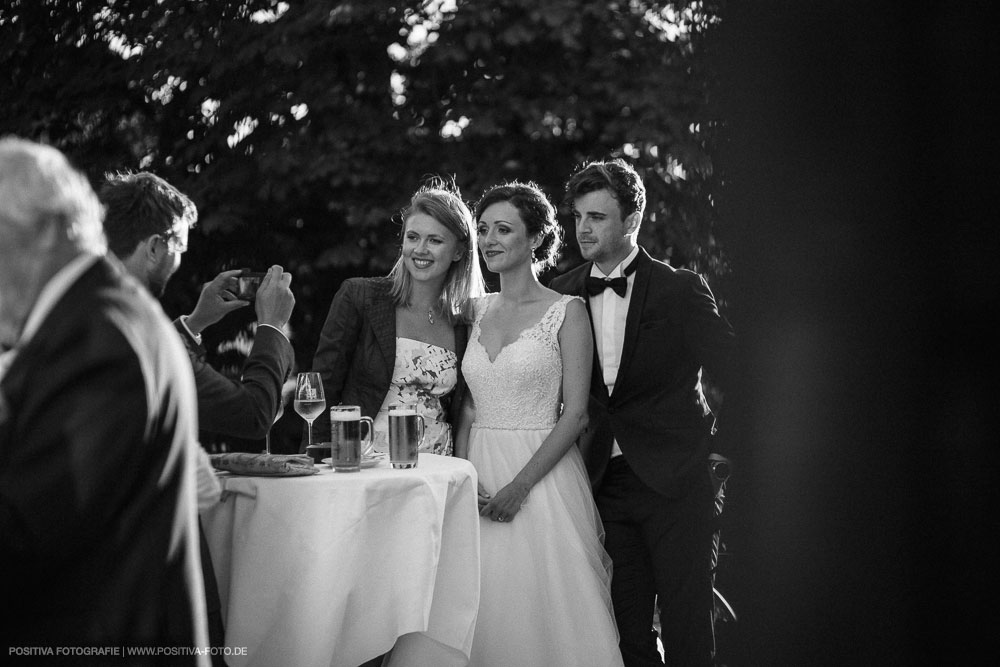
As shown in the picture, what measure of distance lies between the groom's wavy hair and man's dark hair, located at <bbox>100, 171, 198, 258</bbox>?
1.34 m

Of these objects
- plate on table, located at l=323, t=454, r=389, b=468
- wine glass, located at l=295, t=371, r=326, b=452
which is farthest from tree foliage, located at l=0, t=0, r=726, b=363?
wine glass, located at l=295, t=371, r=326, b=452

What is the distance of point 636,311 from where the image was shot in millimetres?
3668

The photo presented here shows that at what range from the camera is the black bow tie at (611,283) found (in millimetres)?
3703

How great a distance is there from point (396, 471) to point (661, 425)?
1.22 m

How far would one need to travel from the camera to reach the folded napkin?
104 inches

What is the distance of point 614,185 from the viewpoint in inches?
147

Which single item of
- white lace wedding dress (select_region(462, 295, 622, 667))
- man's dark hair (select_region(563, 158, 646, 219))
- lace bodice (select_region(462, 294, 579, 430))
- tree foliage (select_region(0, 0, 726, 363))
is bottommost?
white lace wedding dress (select_region(462, 295, 622, 667))

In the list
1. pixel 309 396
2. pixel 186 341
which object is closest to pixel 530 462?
pixel 309 396

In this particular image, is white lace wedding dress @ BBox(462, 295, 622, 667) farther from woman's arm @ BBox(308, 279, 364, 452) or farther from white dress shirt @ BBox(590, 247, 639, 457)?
woman's arm @ BBox(308, 279, 364, 452)

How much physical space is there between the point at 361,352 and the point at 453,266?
1.67 ft

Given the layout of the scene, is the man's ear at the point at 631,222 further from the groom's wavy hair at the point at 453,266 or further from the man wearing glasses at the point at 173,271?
the man wearing glasses at the point at 173,271

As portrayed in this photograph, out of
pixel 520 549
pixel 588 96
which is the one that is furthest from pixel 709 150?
pixel 588 96

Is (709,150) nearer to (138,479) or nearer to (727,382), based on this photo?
(727,382)

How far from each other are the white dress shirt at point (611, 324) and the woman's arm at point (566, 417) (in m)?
0.15
